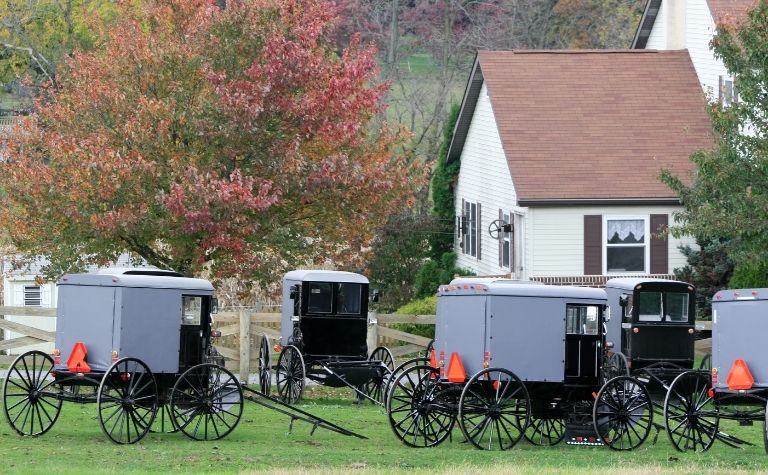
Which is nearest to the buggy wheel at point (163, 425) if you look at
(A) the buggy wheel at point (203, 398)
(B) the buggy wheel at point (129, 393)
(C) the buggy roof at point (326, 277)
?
(A) the buggy wheel at point (203, 398)

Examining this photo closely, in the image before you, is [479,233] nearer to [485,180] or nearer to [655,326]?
[485,180]

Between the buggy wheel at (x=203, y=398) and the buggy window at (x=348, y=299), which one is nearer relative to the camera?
the buggy wheel at (x=203, y=398)

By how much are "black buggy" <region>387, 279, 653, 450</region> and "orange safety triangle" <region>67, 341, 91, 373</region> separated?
3.96 m

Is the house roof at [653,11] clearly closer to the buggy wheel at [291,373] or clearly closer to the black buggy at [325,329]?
the black buggy at [325,329]

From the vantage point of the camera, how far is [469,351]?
59.9ft

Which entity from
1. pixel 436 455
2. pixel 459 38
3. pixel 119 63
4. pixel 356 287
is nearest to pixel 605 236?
pixel 356 287

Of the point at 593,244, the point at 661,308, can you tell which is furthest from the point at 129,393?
the point at 593,244

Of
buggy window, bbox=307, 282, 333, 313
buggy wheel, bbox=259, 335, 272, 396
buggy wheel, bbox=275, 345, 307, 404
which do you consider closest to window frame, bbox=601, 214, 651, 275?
buggy window, bbox=307, 282, 333, 313

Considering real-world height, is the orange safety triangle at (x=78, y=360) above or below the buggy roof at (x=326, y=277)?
below

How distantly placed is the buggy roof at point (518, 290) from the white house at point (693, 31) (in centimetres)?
1603

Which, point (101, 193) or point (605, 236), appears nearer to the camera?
point (101, 193)

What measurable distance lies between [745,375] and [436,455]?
4104mm

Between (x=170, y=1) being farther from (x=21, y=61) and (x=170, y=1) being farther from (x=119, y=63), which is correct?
(x=21, y=61)

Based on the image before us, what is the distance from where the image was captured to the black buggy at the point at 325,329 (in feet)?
77.6
